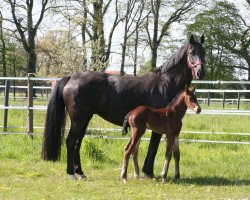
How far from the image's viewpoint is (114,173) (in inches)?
284

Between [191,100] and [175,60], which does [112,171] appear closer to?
[191,100]

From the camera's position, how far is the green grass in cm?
562

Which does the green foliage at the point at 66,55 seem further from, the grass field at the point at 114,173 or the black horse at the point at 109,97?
the black horse at the point at 109,97

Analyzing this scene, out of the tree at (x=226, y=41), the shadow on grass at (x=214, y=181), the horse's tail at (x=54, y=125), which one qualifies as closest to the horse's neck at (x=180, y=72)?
the shadow on grass at (x=214, y=181)

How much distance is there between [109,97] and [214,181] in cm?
211

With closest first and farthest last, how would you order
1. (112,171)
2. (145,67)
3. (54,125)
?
(54,125) → (112,171) → (145,67)

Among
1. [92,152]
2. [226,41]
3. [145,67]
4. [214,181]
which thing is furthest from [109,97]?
[226,41]

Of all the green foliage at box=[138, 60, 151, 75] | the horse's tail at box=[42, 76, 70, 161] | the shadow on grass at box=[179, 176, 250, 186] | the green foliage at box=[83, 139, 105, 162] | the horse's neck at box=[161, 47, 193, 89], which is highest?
the green foliage at box=[138, 60, 151, 75]

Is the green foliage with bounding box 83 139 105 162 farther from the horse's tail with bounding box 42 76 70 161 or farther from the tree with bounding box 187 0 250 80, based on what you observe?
the tree with bounding box 187 0 250 80

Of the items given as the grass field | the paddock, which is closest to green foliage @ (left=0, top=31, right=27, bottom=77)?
the paddock

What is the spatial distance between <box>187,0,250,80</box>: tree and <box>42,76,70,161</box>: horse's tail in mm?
34943

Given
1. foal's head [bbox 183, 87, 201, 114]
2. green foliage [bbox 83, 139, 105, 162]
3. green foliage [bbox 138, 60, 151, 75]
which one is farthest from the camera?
green foliage [bbox 138, 60, 151, 75]

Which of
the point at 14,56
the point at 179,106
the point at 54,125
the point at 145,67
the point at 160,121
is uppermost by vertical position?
the point at 14,56

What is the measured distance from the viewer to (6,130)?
1129 centimetres
